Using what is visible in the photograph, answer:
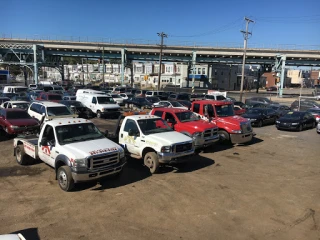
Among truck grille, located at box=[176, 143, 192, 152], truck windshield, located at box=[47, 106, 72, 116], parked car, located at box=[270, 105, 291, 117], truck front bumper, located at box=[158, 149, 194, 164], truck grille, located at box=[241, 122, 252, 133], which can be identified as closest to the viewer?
truck front bumper, located at box=[158, 149, 194, 164]

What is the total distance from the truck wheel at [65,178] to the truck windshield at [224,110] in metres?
8.71

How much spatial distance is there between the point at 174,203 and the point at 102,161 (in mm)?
2299

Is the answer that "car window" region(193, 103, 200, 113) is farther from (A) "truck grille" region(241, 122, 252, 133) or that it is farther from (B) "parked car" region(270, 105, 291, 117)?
(B) "parked car" region(270, 105, 291, 117)

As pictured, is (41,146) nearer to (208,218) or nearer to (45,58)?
(208,218)

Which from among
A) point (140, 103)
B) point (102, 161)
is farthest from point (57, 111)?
point (140, 103)

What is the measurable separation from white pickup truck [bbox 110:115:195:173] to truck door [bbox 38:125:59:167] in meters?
2.73

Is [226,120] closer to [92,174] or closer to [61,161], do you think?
[92,174]

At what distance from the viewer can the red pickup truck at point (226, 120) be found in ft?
45.1

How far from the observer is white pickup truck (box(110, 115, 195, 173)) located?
9500 millimetres

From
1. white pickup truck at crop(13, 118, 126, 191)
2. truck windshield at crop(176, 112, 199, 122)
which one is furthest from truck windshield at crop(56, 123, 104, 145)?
truck windshield at crop(176, 112, 199, 122)

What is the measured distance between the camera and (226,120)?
13977mm

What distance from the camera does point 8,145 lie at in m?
13.6

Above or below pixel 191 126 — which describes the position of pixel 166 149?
below

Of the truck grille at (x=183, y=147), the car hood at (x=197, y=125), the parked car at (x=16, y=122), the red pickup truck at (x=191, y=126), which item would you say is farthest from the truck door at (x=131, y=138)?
the parked car at (x=16, y=122)
